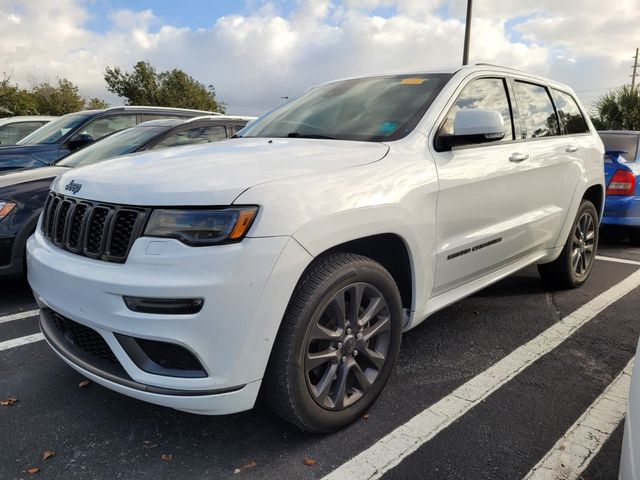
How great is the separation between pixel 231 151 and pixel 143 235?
2.48 ft

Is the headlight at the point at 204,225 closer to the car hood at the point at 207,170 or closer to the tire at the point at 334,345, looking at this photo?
the car hood at the point at 207,170

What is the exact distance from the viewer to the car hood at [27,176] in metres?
4.00

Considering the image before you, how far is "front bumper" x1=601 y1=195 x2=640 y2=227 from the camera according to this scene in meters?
5.88

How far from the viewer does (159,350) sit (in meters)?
1.93

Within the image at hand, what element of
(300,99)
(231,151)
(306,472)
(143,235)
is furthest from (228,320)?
(300,99)

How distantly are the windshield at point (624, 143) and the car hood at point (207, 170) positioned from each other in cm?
504

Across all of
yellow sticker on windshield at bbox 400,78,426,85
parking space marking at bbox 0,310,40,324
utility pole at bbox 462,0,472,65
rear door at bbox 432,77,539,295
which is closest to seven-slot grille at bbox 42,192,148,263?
rear door at bbox 432,77,539,295

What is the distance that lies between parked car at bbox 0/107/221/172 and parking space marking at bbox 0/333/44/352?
295 cm

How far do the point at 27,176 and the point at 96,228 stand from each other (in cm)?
259

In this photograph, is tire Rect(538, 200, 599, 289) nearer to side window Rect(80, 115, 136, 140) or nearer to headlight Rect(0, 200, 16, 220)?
headlight Rect(0, 200, 16, 220)

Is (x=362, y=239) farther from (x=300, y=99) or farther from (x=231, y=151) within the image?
(x=300, y=99)

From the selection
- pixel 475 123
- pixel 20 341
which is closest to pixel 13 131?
pixel 20 341

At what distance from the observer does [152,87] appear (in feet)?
138

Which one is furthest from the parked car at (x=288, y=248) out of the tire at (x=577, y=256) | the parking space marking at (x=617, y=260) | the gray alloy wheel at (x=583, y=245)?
the parking space marking at (x=617, y=260)
